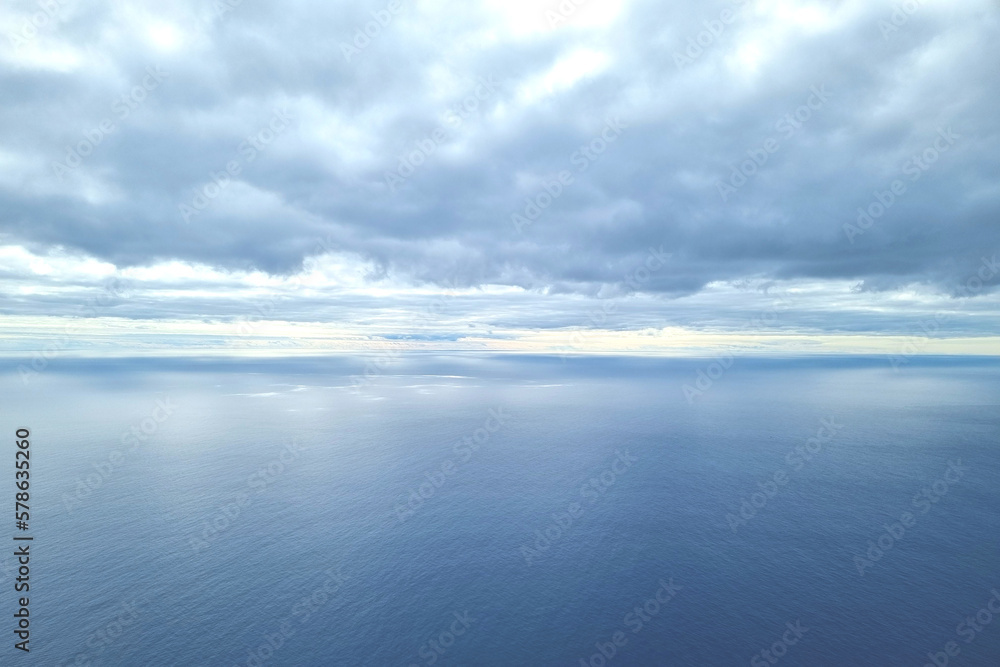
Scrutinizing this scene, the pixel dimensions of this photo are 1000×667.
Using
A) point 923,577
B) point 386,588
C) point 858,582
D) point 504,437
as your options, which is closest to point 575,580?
point 386,588

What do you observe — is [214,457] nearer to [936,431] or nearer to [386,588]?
[386,588]

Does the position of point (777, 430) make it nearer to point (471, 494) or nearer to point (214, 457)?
point (471, 494)

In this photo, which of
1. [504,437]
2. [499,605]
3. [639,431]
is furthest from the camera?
[639,431]

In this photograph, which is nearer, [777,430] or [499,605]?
[499,605]

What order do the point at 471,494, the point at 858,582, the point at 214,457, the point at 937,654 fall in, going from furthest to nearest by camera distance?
the point at 214,457 < the point at 471,494 < the point at 858,582 < the point at 937,654

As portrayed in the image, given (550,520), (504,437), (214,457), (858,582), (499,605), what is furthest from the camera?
(504,437)

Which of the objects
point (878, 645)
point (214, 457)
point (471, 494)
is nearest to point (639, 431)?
point (471, 494)
